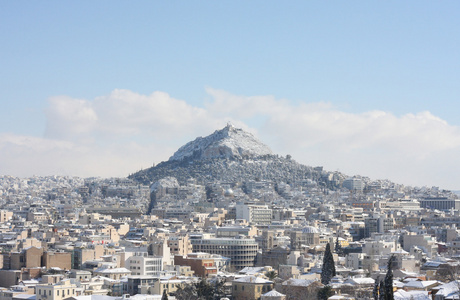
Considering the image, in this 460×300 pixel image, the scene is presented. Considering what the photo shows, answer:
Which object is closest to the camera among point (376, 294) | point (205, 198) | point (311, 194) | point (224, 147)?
point (376, 294)

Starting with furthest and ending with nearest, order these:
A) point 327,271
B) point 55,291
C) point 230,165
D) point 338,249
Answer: point 230,165 → point 338,249 → point 327,271 → point 55,291

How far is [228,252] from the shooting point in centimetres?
8000

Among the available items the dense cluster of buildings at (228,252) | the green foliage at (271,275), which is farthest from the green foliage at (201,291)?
the green foliage at (271,275)

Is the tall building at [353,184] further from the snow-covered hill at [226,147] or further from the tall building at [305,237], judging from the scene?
the tall building at [305,237]

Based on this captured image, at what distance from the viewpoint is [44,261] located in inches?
2601

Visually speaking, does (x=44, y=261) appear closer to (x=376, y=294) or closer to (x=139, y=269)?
(x=139, y=269)

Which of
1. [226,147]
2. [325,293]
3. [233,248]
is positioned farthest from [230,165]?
[325,293]

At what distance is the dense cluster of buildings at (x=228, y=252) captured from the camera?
57.1 m

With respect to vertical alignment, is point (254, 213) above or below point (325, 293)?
above

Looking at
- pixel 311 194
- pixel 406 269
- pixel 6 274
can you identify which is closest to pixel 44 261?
pixel 6 274

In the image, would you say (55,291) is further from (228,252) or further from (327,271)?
(228,252)

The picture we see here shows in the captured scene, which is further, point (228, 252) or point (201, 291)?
point (228, 252)

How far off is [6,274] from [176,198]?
94688mm

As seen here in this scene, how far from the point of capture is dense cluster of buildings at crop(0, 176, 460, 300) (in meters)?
57.1
